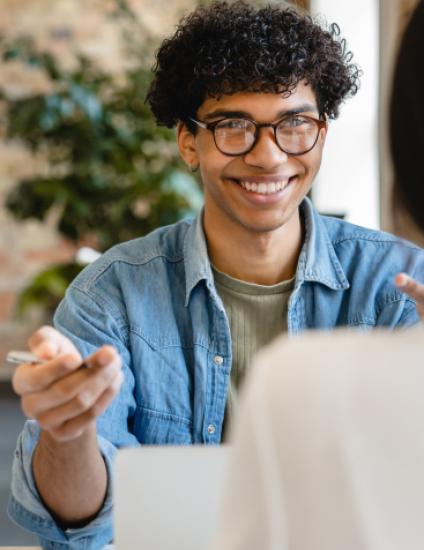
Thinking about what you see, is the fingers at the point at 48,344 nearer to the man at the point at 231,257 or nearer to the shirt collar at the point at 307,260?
the man at the point at 231,257

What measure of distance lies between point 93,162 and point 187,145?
3.25 metres

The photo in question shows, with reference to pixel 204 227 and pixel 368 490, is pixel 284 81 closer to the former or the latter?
pixel 204 227

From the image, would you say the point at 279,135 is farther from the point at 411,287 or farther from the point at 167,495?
the point at 167,495

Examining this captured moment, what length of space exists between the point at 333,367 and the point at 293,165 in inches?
47.8

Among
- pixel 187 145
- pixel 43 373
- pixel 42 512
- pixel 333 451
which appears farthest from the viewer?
pixel 187 145

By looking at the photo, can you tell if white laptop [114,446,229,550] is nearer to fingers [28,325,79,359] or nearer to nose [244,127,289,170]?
fingers [28,325,79,359]

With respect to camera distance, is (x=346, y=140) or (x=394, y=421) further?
(x=346, y=140)

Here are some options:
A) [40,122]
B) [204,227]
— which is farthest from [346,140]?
[204,227]

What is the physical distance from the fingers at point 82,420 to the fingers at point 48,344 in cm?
6

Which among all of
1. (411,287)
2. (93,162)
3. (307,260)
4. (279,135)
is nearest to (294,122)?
(279,135)

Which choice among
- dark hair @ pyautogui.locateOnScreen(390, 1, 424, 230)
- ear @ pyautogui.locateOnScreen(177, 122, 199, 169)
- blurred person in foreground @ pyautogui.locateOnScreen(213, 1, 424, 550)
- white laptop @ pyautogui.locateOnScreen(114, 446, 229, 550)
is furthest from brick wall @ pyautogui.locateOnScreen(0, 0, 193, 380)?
blurred person in foreground @ pyautogui.locateOnScreen(213, 1, 424, 550)

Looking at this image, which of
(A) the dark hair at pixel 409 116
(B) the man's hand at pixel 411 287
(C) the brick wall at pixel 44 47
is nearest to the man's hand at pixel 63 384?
(B) the man's hand at pixel 411 287

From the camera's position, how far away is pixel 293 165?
6.03ft

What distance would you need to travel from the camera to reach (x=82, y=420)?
133 cm
